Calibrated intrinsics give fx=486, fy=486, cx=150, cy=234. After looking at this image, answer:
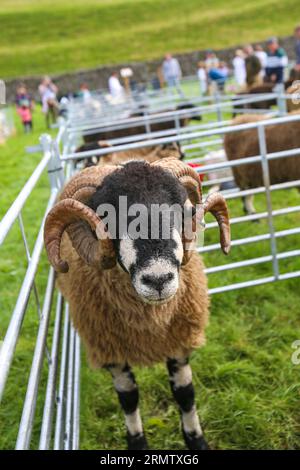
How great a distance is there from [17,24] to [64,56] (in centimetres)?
944

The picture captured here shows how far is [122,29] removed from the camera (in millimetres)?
41562

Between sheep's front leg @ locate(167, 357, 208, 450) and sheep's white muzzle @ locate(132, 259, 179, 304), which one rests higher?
sheep's white muzzle @ locate(132, 259, 179, 304)

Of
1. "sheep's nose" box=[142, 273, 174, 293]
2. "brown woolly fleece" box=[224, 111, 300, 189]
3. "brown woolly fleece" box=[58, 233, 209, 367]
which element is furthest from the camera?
"brown woolly fleece" box=[224, 111, 300, 189]

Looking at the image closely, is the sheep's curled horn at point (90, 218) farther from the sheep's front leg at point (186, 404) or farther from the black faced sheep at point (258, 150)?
the black faced sheep at point (258, 150)

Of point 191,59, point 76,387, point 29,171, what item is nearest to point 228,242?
point 76,387

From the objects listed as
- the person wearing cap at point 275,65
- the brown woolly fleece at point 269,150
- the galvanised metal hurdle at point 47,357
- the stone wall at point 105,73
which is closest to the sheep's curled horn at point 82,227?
the galvanised metal hurdle at point 47,357

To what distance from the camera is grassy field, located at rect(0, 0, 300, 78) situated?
120ft

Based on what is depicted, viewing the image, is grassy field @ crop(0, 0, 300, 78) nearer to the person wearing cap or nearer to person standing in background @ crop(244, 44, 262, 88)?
the person wearing cap

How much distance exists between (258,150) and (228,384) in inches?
117

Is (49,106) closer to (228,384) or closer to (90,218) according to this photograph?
(228,384)

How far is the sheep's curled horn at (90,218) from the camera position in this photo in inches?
84.7

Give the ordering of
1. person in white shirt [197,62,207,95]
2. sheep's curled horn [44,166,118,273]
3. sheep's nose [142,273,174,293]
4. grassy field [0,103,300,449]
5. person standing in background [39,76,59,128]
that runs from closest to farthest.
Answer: sheep's nose [142,273,174,293] < sheep's curled horn [44,166,118,273] < grassy field [0,103,300,449] < person standing in background [39,76,59,128] < person in white shirt [197,62,207,95]

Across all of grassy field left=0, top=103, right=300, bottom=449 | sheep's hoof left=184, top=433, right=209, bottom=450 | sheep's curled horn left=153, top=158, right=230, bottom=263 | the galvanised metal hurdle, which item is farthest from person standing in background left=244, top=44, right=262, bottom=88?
sheep's hoof left=184, top=433, right=209, bottom=450

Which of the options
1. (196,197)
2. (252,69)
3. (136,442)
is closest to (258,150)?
(196,197)
